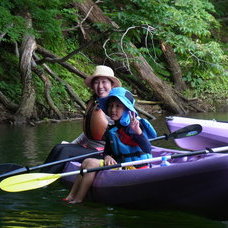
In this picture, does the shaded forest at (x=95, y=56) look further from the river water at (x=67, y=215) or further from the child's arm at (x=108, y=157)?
the child's arm at (x=108, y=157)

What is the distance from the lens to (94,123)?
5.22 meters

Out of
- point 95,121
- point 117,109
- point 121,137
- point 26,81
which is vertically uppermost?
point 26,81

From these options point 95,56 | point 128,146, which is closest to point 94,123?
point 128,146

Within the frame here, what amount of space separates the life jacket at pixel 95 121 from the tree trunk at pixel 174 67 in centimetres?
1103

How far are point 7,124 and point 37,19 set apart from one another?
87.5 inches

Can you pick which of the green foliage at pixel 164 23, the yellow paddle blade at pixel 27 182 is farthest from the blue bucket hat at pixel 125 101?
the green foliage at pixel 164 23

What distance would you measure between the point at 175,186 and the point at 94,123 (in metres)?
1.60

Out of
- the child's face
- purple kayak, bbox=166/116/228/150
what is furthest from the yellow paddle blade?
purple kayak, bbox=166/116/228/150

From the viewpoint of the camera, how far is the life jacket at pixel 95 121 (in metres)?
5.18

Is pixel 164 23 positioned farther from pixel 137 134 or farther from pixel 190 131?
pixel 137 134

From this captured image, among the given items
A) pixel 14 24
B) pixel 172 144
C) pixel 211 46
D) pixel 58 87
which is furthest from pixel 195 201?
pixel 211 46

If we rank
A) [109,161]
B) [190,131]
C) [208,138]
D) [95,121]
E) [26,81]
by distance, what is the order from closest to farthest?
[109,161]
[95,121]
[190,131]
[208,138]
[26,81]

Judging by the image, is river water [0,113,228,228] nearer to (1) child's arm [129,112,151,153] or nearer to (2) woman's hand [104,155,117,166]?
(2) woman's hand [104,155,117,166]

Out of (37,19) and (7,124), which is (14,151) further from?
(37,19)
